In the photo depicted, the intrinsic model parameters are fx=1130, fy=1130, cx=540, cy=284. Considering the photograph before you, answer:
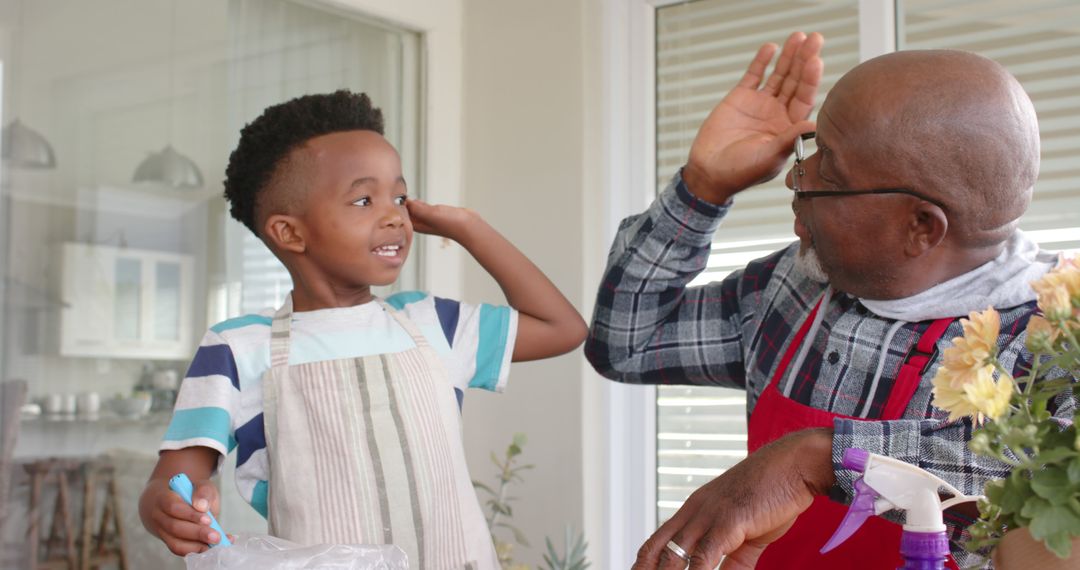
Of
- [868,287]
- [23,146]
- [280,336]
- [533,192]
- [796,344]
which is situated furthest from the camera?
[533,192]

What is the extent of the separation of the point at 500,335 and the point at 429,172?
1.37m

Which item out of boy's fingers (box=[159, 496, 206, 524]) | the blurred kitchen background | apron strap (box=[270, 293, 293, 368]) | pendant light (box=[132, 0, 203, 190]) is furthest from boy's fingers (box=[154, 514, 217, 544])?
pendant light (box=[132, 0, 203, 190])

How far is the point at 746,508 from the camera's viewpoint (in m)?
0.92

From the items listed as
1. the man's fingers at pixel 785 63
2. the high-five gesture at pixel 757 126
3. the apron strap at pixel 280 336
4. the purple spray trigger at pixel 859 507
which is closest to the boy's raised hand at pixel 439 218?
the apron strap at pixel 280 336

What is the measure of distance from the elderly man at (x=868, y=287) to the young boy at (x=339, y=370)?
40cm

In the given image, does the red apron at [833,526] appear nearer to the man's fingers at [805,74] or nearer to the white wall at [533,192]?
the man's fingers at [805,74]

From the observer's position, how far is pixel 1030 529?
2.14 feet

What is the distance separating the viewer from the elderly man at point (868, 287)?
95cm

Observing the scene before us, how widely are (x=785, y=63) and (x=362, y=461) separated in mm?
758

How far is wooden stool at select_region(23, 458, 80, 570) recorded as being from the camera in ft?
7.23

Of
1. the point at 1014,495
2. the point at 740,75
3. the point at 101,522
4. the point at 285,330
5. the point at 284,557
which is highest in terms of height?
the point at 740,75

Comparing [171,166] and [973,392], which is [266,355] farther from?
[171,166]

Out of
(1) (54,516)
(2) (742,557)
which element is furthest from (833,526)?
(1) (54,516)

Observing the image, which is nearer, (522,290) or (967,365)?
(967,365)
